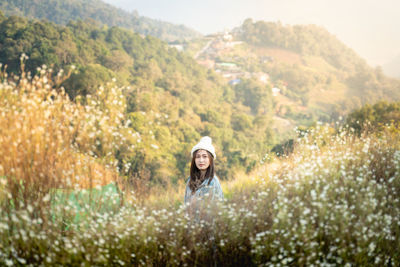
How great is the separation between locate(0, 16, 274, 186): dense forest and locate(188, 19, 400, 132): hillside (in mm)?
25098

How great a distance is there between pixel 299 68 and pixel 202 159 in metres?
95.8

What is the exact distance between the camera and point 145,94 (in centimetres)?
3338

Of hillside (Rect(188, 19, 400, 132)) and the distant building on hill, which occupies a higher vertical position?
hillside (Rect(188, 19, 400, 132))

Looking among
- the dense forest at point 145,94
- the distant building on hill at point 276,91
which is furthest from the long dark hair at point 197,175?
the distant building on hill at point 276,91

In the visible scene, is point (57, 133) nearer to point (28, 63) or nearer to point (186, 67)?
point (28, 63)

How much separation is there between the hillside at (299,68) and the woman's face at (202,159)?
60397 mm

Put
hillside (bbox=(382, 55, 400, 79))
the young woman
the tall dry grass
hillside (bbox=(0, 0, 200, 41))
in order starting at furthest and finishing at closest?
hillside (bbox=(0, 0, 200, 41)) → hillside (bbox=(382, 55, 400, 79)) → the young woman → the tall dry grass

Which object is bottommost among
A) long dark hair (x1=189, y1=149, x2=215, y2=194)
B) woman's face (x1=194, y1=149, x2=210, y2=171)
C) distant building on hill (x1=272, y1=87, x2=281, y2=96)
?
long dark hair (x1=189, y1=149, x2=215, y2=194)

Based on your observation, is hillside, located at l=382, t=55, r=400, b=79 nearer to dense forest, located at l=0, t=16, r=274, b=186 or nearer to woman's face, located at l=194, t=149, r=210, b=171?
dense forest, located at l=0, t=16, r=274, b=186

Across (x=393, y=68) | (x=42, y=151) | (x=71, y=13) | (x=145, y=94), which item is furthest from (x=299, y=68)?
(x=42, y=151)

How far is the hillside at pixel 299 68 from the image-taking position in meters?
72.2

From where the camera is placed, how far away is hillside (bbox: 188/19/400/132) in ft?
237

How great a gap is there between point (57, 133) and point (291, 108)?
74416 mm

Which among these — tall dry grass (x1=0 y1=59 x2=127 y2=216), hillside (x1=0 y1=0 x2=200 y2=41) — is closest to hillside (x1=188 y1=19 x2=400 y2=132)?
hillside (x1=0 y1=0 x2=200 y2=41)
